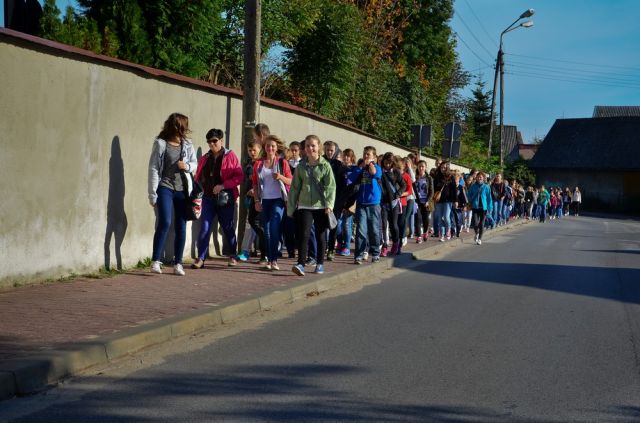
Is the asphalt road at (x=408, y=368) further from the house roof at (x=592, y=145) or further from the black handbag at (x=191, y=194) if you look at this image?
the house roof at (x=592, y=145)

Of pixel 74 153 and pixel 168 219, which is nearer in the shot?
pixel 74 153

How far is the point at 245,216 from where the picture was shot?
12883mm

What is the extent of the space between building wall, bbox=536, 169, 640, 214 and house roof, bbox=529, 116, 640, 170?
0.79 metres

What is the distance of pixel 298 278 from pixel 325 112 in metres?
17.4

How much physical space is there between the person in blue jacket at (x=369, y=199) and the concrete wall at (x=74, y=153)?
2765mm

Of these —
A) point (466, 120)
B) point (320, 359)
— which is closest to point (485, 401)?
point (320, 359)

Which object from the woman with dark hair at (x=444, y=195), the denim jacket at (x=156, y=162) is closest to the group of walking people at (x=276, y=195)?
the denim jacket at (x=156, y=162)

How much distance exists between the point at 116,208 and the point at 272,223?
2.05 metres

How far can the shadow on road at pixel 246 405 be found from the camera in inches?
A: 184

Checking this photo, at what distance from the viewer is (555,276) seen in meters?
13.1

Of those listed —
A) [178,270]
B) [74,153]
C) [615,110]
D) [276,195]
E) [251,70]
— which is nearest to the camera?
[74,153]

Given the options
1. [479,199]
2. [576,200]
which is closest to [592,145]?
[576,200]

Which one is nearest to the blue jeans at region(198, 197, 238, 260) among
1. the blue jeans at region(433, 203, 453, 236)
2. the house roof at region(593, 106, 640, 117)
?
the blue jeans at region(433, 203, 453, 236)

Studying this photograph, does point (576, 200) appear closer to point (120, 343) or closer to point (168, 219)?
point (168, 219)
